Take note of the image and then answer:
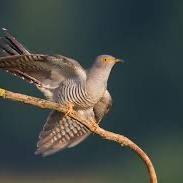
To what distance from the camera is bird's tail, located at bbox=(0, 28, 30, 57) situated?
6.17 metres

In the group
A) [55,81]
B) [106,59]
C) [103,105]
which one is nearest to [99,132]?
[55,81]

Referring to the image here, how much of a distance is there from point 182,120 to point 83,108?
59.8 ft

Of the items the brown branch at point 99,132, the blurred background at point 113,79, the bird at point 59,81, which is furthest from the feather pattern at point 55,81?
the blurred background at point 113,79

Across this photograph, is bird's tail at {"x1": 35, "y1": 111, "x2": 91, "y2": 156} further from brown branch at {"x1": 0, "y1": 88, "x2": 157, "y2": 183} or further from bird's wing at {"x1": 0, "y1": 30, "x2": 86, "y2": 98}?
brown branch at {"x1": 0, "y1": 88, "x2": 157, "y2": 183}

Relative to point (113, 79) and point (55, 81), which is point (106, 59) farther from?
point (113, 79)

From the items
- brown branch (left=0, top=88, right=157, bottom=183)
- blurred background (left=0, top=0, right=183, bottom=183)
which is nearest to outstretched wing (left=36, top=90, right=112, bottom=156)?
brown branch (left=0, top=88, right=157, bottom=183)

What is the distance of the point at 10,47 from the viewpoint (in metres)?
6.20

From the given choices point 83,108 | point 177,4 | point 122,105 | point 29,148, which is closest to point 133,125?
point 122,105

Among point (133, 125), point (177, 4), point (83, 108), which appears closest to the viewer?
point (83, 108)

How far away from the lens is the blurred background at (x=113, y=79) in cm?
2314

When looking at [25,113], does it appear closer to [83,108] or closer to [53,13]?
[53,13]

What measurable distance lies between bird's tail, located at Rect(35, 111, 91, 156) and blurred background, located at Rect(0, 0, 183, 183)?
517 inches

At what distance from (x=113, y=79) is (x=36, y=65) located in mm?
19616

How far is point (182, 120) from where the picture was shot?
24.5 m
